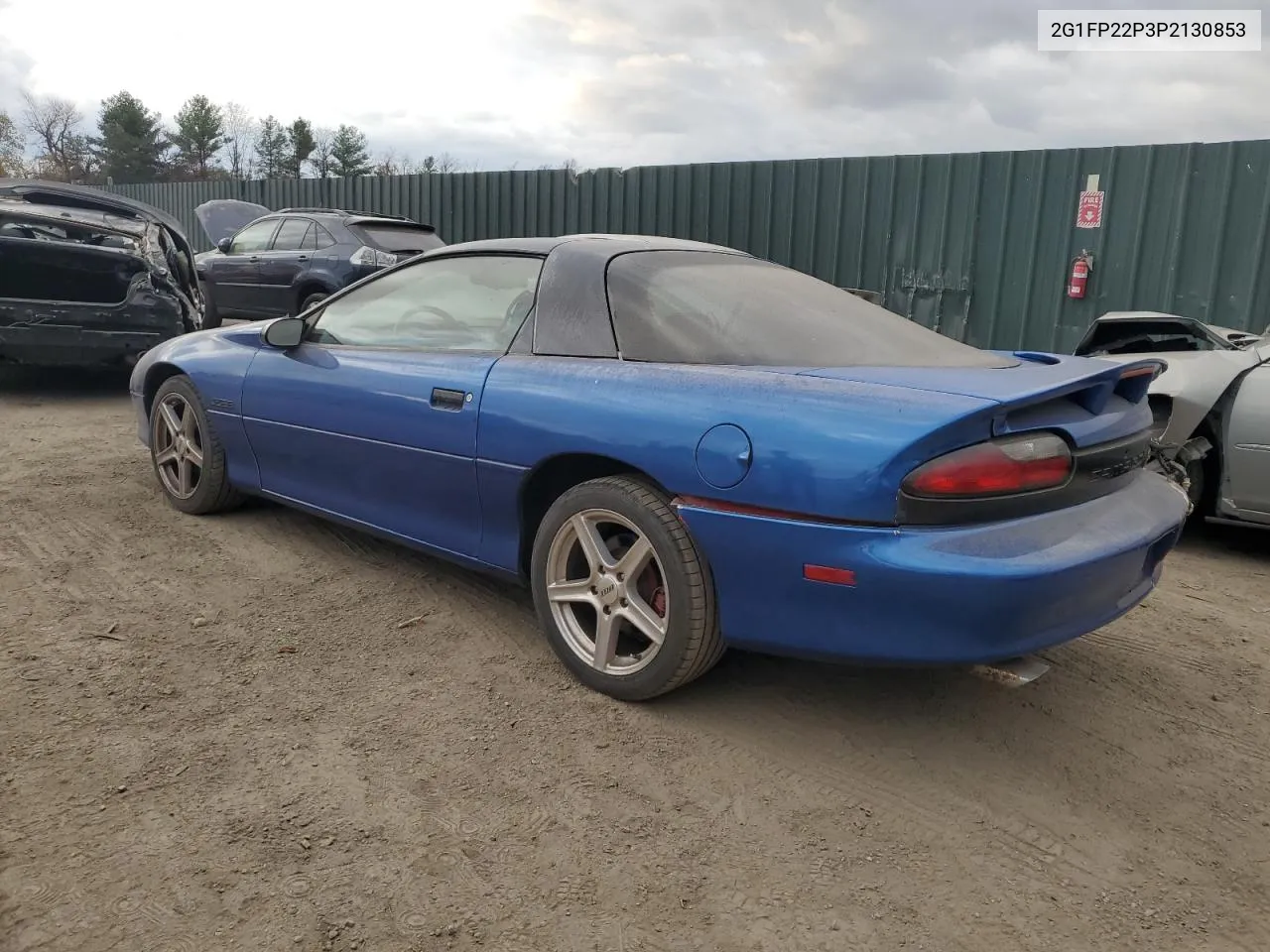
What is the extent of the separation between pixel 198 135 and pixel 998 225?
56294 mm

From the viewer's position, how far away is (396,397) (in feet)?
A: 11.2

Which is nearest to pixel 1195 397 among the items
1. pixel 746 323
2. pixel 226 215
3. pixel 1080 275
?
pixel 746 323

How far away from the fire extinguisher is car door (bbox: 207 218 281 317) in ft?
27.0

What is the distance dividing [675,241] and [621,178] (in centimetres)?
823

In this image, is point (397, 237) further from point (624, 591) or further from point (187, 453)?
point (624, 591)

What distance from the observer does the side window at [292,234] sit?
10422 millimetres

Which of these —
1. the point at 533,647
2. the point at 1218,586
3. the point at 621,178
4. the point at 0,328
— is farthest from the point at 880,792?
the point at 621,178

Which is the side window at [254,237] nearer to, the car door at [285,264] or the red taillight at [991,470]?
the car door at [285,264]

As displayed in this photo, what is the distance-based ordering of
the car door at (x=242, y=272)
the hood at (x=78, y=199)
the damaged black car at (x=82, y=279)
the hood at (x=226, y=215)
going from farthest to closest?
the hood at (x=226, y=215) < the car door at (x=242, y=272) < the hood at (x=78, y=199) < the damaged black car at (x=82, y=279)

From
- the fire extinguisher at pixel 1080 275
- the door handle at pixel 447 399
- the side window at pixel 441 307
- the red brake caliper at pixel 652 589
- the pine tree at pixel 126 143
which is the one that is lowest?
the red brake caliper at pixel 652 589

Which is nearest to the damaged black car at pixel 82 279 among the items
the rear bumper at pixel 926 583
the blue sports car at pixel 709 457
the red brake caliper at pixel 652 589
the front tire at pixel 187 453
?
the front tire at pixel 187 453

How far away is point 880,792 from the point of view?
2461 millimetres

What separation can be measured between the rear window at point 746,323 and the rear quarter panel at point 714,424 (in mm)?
124

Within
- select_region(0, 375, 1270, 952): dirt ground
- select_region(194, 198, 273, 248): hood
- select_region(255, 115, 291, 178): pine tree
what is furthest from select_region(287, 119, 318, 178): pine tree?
select_region(0, 375, 1270, 952): dirt ground
